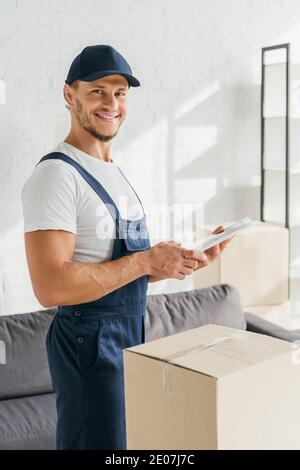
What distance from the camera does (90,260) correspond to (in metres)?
1.73

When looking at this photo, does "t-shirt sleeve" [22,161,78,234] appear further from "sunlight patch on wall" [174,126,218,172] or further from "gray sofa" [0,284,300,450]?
"sunlight patch on wall" [174,126,218,172]

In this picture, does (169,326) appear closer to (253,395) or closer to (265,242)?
(265,242)

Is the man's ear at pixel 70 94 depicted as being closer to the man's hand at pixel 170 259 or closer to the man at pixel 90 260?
the man at pixel 90 260

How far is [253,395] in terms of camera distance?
1.13m

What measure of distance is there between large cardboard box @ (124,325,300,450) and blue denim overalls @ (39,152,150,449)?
1.43ft

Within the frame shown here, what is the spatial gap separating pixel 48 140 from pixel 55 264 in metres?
2.31

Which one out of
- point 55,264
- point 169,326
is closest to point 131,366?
point 55,264

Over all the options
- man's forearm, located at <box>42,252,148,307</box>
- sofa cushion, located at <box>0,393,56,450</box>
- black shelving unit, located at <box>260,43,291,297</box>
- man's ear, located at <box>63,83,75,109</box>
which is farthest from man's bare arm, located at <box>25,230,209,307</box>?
black shelving unit, located at <box>260,43,291,297</box>

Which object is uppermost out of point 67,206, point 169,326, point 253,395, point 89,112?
point 89,112

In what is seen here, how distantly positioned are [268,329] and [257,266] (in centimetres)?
76

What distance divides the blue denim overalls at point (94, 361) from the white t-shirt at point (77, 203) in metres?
0.03

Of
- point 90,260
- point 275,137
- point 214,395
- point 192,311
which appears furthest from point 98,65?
point 275,137
